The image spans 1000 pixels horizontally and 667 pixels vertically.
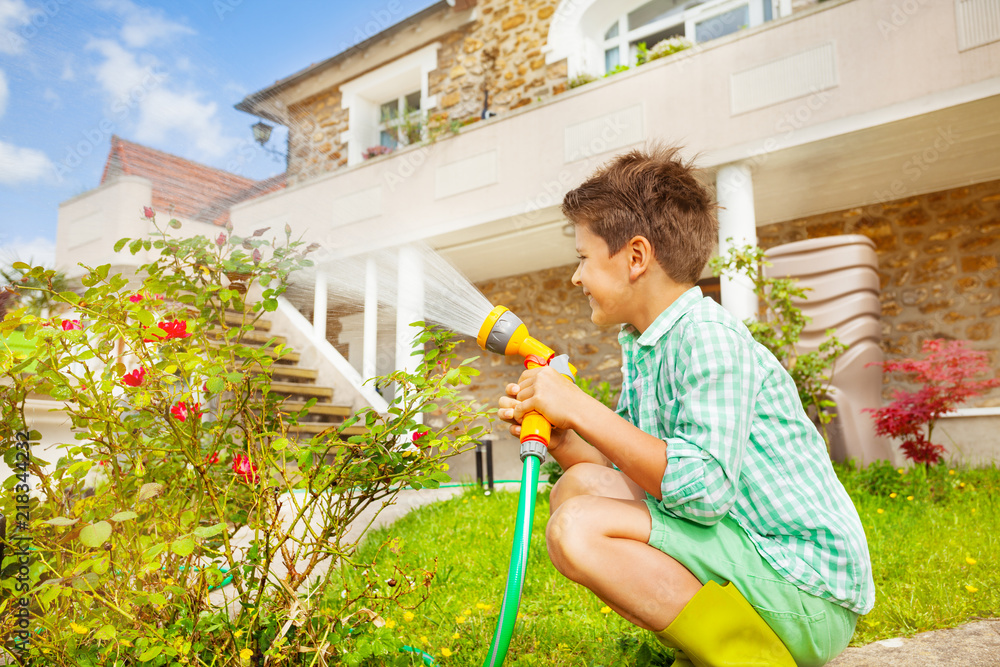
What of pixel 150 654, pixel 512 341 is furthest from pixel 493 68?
pixel 150 654

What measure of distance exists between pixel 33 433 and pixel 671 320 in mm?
1341

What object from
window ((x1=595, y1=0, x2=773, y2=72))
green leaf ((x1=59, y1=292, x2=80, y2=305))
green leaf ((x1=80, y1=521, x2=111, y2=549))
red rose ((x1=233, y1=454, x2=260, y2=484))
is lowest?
green leaf ((x1=80, y1=521, x2=111, y2=549))

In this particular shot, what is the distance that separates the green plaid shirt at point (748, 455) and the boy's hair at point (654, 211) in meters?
0.15

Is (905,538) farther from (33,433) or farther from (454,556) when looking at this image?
(33,433)

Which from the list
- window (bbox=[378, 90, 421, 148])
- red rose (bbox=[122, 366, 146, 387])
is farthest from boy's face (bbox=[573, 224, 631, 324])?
window (bbox=[378, 90, 421, 148])

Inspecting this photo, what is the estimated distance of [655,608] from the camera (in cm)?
121

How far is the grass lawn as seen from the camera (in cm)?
176

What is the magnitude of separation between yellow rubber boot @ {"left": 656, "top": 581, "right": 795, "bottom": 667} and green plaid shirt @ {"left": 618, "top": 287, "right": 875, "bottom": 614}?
0.12 metres

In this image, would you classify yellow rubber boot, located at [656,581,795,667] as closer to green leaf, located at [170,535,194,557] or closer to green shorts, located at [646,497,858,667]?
green shorts, located at [646,497,858,667]

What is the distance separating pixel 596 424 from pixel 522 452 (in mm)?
155

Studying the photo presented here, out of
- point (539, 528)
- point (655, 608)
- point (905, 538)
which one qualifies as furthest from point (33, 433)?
point (905, 538)

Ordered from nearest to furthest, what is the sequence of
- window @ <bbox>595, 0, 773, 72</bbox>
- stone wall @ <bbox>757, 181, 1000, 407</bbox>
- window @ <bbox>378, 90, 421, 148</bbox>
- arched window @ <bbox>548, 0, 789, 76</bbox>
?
1. stone wall @ <bbox>757, 181, 1000, 407</bbox>
2. window @ <bbox>595, 0, 773, 72</bbox>
3. arched window @ <bbox>548, 0, 789, 76</bbox>
4. window @ <bbox>378, 90, 421, 148</bbox>

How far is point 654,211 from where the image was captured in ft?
4.91

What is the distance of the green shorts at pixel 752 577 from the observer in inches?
48.4
